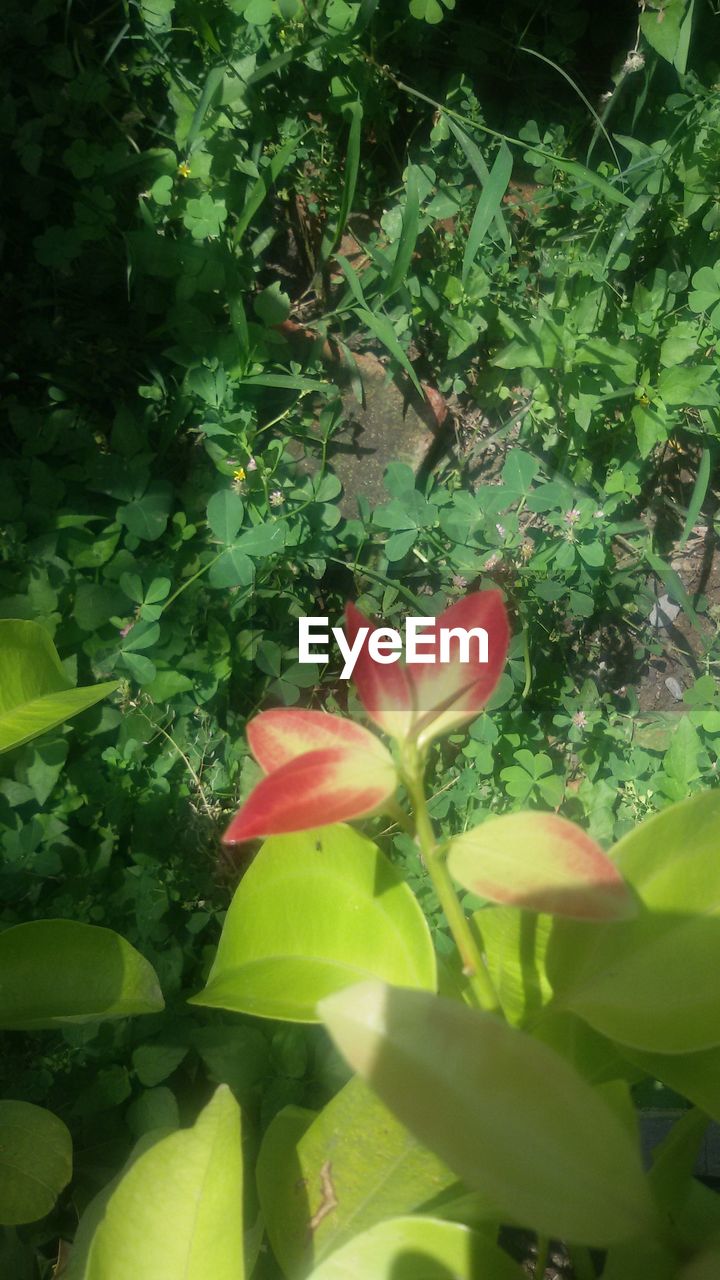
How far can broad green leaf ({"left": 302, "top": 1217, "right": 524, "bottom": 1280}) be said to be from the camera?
17.2 inches

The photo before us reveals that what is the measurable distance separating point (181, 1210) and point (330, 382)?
142cm

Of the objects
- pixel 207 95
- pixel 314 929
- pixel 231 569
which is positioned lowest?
pixel 231 569

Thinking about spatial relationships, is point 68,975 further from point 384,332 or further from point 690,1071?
point 384,332

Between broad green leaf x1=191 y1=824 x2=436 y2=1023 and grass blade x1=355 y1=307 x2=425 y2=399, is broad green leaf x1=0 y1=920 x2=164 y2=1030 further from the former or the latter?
grass blade x1=355 y1=307 x2=425 y2=399

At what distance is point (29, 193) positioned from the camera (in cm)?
161

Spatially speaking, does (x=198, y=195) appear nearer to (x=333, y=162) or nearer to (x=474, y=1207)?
(x=333, y=162)

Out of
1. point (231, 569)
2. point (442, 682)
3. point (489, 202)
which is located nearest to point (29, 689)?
point (442, 682)

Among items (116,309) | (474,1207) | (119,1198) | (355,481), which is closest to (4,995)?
(119,1198)

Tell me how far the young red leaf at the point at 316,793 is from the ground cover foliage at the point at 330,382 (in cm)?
101

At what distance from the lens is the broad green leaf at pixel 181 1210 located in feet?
1.50

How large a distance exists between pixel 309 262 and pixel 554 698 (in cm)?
89

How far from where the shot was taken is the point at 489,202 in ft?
4.89

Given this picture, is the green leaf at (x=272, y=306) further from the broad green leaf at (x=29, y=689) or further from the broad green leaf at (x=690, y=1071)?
the broad green leaf at (x=690, y=1071)

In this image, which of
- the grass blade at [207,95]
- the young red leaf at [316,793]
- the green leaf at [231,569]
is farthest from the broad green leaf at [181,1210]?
the grass blade at [207,95]
